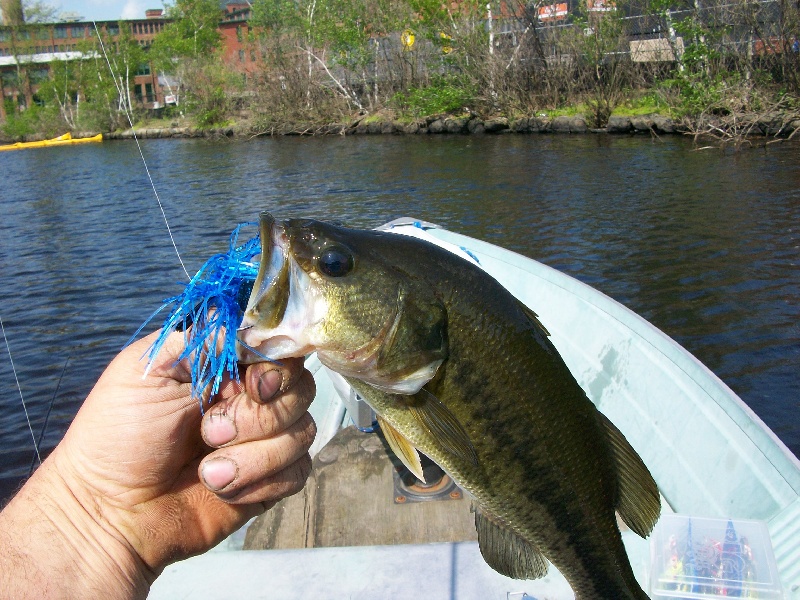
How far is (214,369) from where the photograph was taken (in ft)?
5.74

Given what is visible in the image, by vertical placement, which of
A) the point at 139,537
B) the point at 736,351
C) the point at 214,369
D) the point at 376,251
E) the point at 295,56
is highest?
the point at 295,56

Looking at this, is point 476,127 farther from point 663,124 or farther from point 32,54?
point 32,54

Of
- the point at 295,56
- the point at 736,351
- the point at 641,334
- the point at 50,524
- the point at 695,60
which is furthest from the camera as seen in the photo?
the point at 295,56

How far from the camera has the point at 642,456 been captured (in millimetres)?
4562

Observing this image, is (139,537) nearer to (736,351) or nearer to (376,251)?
(376,251)

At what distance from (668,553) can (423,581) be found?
924 mm

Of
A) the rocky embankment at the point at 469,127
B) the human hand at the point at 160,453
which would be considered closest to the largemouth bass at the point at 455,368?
the human hand at the point at 160,453

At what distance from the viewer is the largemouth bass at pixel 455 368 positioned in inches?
67.1

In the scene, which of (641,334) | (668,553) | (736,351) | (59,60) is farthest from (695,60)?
(59,60)

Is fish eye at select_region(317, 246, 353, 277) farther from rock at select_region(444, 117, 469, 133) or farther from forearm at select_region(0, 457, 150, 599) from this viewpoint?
rock at select_region(444, 117, 469, 133)

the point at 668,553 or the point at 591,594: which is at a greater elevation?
the point at 591,594

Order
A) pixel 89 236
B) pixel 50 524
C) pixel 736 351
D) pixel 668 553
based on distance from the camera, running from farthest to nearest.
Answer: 1. pixel 89 236
2. pixel 736 351
3. pixel 668 553
4. pixel 50 524

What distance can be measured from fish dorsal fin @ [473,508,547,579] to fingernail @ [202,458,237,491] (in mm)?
701

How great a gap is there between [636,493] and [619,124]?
27.6 meters
